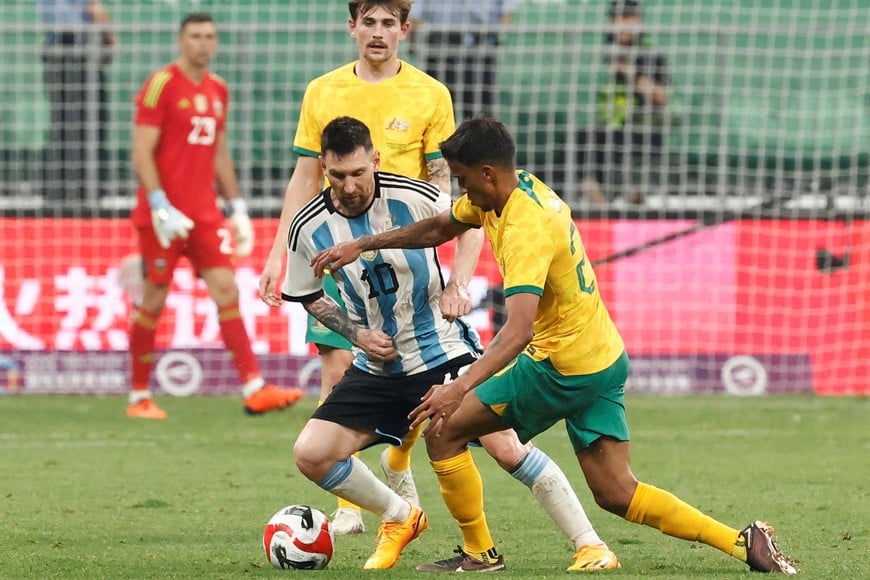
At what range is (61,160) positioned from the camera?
13266mm

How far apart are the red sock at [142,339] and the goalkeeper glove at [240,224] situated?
848mm

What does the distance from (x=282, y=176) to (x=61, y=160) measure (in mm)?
1893

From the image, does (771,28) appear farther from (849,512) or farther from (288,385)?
(849,512)

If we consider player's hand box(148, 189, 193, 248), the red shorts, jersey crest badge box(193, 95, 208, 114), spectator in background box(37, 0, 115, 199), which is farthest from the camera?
spectator in background box(37, 0, 115, 199)

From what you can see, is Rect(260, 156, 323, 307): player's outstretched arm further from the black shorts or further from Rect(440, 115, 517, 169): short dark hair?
Rect(440, 115, 517, 169): short dark hair

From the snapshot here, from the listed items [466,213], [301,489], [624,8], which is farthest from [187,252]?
[466,213]

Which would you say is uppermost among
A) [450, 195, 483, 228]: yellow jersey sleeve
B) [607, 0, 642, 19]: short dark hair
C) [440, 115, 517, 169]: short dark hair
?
[607, 0, 642, 19]: short dark hair

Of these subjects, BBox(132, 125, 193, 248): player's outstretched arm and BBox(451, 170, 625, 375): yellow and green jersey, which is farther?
BBox(132, 125, 193, 248): player's outstretched arm

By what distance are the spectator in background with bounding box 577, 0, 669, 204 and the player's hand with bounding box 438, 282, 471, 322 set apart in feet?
25.5

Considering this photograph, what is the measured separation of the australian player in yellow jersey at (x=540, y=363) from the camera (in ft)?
16.5

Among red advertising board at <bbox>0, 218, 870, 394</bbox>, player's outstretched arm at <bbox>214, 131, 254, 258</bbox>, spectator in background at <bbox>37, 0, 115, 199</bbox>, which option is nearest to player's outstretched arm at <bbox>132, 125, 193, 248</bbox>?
player's outstretched arm at <bbox>214, 131, 254, 258</bbox>

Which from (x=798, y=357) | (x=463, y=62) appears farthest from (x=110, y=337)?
(x=798, y=357)

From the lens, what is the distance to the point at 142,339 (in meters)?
10.9

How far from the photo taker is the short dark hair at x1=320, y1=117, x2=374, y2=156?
5547 millimetres
